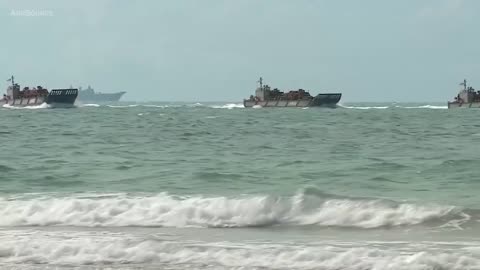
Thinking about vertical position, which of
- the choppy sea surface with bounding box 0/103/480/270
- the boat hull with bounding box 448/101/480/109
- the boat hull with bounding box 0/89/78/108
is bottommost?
the boat hull with bounding box 448/101/480/109

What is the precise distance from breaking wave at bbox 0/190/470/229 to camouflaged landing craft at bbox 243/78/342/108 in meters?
93.7

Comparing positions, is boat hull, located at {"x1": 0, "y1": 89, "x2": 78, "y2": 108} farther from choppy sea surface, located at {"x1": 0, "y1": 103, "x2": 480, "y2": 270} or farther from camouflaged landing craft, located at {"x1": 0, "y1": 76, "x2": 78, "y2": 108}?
choppy sea surface, located at {"x1": 0, "y1": 103, "x2": 480, "y2": 270}

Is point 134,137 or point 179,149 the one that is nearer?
point 179,149

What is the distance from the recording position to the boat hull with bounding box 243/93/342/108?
10725 cm

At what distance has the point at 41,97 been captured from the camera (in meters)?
104

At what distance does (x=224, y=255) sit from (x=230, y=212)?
363 cm

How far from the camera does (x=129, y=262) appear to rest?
29.2 feet

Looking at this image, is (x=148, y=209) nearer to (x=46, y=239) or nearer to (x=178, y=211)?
(x=178, y=211)

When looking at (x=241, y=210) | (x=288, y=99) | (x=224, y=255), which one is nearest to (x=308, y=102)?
(x=288, y=99)

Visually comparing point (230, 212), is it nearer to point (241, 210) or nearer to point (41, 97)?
point (241, 210)

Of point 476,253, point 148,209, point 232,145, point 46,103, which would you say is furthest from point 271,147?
point 46,103

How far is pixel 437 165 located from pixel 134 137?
17.3 meters

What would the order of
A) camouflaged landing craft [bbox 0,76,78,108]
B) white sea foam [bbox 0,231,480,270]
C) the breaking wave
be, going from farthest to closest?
camouflaged landing craft [bbox 0,76,78,108] < the breaking wave < white sea foam [bbox 0,231,480,270]

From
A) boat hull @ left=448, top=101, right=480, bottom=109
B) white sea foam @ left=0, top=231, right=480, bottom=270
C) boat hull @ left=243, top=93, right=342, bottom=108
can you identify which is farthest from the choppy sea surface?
boat hull @ left=448, top=101, right=480, bottom=109
